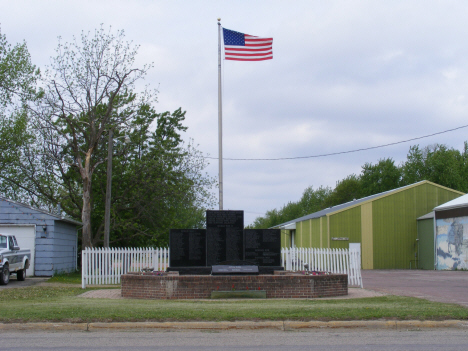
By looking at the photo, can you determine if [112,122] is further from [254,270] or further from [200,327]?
[200,327]

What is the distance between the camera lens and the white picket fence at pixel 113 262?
2116cm

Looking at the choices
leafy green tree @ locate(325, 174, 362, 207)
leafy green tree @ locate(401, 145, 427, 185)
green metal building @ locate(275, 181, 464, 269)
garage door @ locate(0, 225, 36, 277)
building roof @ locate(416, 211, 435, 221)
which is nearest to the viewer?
garage door @ locate(0, 225, 36, 277)

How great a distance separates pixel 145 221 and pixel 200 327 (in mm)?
24783

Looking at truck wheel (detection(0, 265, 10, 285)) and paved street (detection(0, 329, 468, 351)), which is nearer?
paved street (detection(0, 329, 468, 351))

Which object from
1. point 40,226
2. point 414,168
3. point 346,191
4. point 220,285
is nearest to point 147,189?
point 40,226

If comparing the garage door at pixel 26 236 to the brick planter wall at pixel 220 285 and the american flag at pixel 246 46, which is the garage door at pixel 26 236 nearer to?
the brick planter wall at pixel 220 285

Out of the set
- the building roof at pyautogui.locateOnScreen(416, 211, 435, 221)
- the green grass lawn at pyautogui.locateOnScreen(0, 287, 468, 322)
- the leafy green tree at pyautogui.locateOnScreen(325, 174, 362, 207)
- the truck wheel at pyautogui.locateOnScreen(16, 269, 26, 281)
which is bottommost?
the truck wheel at pyautogui.locateOnScreen(16, 269, 26, 281)

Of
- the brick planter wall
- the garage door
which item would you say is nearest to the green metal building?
the garage door

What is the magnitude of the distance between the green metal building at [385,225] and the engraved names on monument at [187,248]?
23846 mm

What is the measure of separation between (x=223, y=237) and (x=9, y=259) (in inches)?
351

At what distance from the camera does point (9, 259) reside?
66.8 ft

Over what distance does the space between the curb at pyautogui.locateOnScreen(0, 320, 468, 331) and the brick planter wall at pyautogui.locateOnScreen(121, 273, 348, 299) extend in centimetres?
554

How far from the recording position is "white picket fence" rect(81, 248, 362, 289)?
67.4 ft

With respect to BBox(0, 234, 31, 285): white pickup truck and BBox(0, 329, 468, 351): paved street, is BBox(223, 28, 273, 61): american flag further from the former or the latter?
BBox(0, 329, 468, 351): paved street
